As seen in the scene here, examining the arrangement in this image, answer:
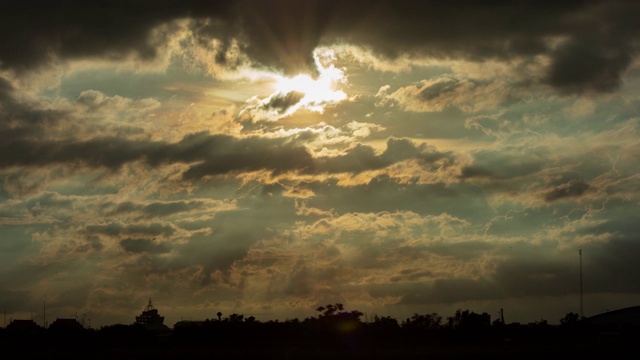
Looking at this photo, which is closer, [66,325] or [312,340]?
[312,340]

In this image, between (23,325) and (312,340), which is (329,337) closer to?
(312,340)

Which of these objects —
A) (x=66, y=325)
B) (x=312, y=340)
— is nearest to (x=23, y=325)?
(x=66, y=325)

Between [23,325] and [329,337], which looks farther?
[23,325]

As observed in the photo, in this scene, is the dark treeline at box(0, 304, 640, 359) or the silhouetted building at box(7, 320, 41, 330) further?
the silhouetted building at box(7, 320, 41, 330)

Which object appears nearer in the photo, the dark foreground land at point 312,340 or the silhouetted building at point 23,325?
the dark foreground land at point 312,340

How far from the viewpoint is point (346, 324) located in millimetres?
143875

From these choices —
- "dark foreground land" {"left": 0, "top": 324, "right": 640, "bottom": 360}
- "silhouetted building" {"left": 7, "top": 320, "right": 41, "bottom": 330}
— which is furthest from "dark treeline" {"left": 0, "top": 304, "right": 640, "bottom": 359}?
"silhouetted building" {"left": 7, "top": 320, "right": 41, "bottom": 330}

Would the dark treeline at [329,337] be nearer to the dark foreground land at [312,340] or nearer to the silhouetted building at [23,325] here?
the dark foreground land at [312,340]

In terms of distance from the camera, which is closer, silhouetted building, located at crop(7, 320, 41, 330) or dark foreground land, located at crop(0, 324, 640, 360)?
dark foreground land, located at crop(0, 324, 640, 360)

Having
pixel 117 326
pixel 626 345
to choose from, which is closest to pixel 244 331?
pixel 117 326

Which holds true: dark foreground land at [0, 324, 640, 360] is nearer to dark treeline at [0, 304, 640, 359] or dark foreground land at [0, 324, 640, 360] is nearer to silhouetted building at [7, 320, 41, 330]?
dark treeline at [0, 304, 640, 359]

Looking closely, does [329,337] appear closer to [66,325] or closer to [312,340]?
[312,340]

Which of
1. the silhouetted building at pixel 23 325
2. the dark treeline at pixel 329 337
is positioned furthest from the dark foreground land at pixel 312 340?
the silhouetted building at pixel 23 325

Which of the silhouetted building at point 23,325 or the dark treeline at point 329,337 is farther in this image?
the silhouetted building at point 23,325
